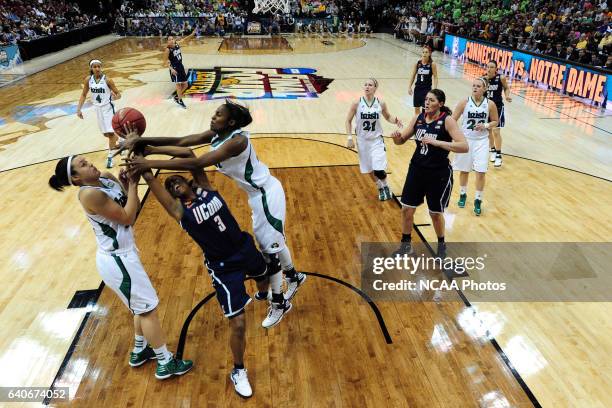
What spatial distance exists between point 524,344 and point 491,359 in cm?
38

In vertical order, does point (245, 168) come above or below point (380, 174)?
above

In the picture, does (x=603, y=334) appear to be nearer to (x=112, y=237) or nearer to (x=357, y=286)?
(x=357, y=286)

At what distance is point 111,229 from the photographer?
9.91 ft

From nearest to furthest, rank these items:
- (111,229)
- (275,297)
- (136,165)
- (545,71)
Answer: (136,165) < (111,229) < (275,297) < (545,71)

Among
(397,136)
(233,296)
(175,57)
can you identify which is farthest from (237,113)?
(175,57)

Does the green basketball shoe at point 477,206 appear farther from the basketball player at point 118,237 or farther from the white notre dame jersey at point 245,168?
the basketball player at point 118,237

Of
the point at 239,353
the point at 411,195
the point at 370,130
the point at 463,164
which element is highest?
the point at 370,130

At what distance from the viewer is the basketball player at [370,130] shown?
5.92m

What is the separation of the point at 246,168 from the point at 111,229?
1.04 meters

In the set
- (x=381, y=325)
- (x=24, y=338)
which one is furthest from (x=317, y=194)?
(x=24, y=338)

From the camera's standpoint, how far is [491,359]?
3.61m

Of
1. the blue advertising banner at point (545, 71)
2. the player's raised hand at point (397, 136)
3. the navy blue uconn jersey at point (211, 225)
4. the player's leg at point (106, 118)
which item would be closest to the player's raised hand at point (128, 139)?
the navy blue uconn jersey at point (211, 225)

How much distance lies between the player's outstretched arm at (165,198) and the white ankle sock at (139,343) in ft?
3.84
